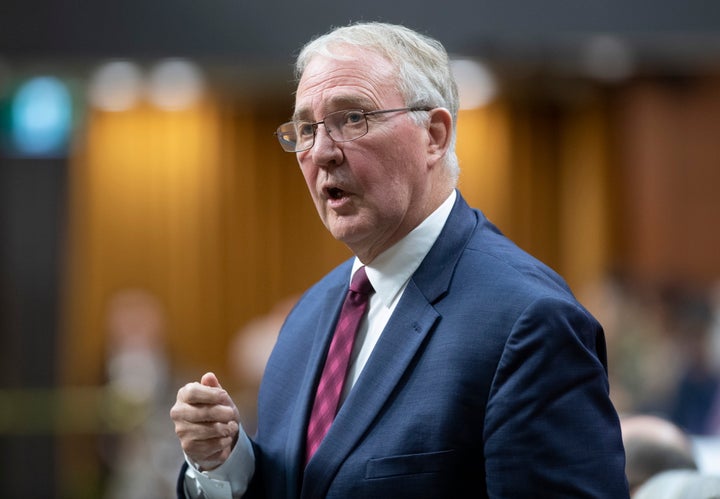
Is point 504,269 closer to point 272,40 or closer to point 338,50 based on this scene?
point 338,50

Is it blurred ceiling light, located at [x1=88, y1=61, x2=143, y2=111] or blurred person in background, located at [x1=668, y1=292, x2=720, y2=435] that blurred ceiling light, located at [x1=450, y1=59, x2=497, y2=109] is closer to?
blurred person in background, located at [x1=668, y1=292, x2=720, y2=435]

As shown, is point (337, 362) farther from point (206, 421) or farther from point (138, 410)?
point (138, 410)

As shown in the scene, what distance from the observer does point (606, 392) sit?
5.06 ft

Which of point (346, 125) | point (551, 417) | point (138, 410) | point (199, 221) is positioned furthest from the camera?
point (199, 221)

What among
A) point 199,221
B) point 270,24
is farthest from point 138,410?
point 199,221

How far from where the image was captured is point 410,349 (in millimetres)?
1666

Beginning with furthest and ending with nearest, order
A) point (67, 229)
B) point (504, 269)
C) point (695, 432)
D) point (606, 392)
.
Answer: point (67, 229), point (695, 432), point (504, 269), point (606, 392)

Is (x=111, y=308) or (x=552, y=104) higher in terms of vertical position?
(x=552, y=104)

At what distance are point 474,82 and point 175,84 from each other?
239 centimetres

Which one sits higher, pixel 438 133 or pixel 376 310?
pixel 438 133

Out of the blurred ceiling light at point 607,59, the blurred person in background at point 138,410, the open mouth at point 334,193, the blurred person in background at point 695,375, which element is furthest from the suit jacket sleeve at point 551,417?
the blurred ceiling light at point 607,59

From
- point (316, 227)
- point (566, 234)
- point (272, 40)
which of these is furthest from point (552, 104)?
point (272, 40)

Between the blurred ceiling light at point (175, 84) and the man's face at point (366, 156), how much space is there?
5.28 metres

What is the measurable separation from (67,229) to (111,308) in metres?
0.83
